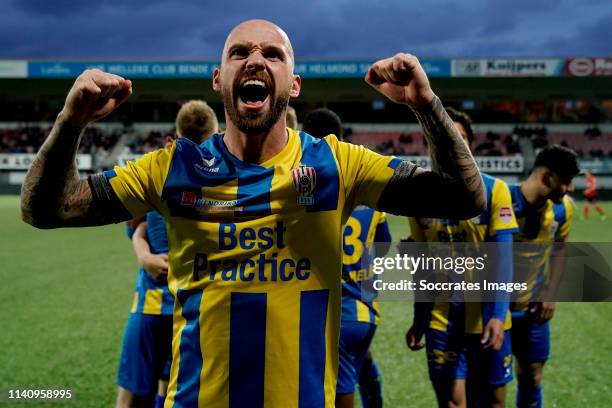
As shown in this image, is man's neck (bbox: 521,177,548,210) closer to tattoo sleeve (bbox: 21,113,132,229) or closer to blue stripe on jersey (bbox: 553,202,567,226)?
blue stripe on jersey (bbox: 553,202,567,226)

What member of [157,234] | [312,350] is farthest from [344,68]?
[312,350]

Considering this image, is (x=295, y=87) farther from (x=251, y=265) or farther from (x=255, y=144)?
(x=251, y=265)

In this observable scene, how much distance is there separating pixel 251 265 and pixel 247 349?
246 mm

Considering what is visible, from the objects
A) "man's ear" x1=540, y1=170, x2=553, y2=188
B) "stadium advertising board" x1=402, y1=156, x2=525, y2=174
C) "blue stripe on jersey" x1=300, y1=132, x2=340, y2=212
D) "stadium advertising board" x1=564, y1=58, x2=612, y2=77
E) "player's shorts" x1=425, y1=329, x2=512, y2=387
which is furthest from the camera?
"stadium advertising board" x1=564, y1=58, x2=612, y2=77

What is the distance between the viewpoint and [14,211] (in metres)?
19.5

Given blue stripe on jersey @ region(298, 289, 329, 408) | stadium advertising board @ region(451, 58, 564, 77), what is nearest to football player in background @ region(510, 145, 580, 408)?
blue stripe on jersey @ region(298, 289, 329, 408)

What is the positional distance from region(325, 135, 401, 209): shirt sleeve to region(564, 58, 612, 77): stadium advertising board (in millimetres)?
30829

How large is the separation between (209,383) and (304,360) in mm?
288

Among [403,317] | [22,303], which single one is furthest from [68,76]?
[403,317]

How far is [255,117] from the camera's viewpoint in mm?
1708

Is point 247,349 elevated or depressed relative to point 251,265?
depressed

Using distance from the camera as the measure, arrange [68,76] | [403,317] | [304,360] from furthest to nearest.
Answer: [68,76]
[403,317]
[304,360]

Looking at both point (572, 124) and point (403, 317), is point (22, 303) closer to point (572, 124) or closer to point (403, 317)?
point (403, 317)

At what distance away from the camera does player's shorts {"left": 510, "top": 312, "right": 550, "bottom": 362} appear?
12.6 feet
